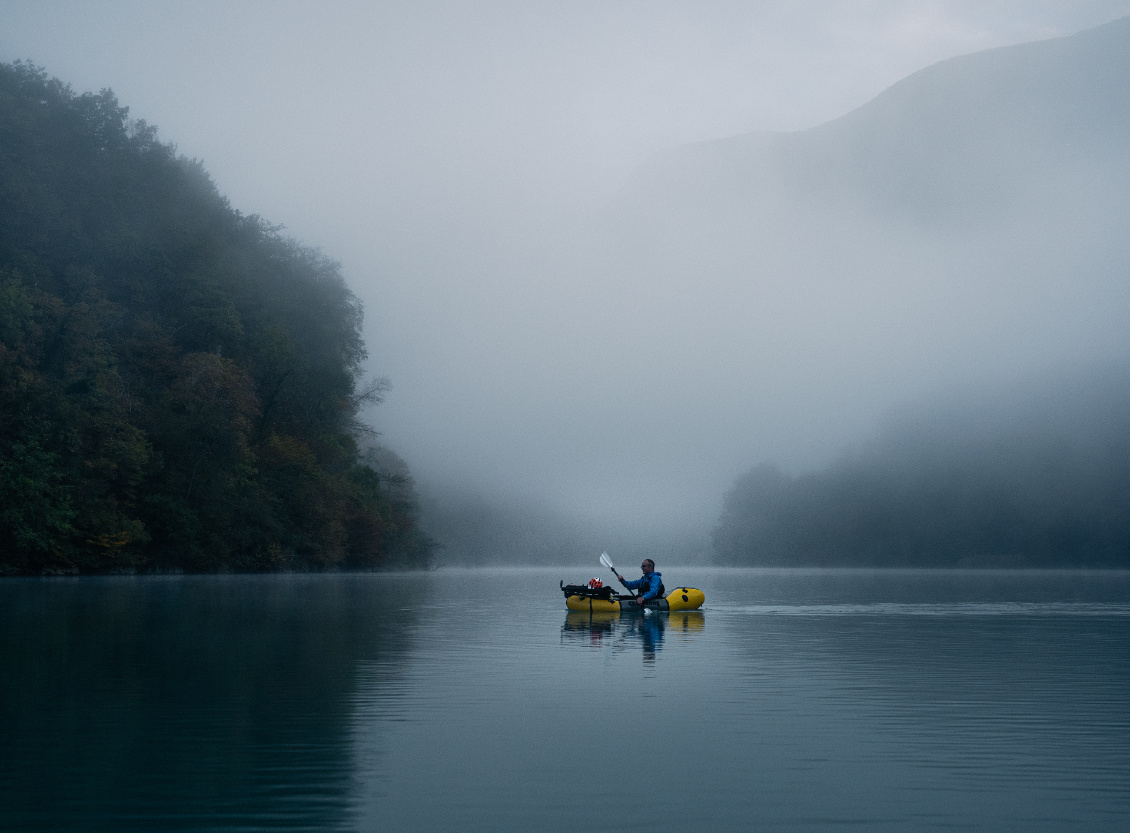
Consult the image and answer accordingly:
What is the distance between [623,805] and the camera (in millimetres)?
8586

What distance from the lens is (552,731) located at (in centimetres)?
1188

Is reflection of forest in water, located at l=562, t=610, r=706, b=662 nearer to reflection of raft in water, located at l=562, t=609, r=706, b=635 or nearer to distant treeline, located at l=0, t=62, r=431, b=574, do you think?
reflection of raft in water, located at l=562, t=609, r=706, b=635

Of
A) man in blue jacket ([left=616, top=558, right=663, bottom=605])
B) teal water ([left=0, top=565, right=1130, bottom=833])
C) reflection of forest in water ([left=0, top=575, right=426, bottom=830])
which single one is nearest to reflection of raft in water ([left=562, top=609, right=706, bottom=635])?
man in blue jacket ([left=616, top=558, right=663, bottom=605])

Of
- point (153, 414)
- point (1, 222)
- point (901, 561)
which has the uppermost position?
point (1, 222)

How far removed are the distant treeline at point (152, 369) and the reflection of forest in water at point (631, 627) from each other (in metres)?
33.8

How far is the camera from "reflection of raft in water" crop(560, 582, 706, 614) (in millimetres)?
32250

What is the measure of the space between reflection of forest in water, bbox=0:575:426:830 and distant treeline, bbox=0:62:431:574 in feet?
102

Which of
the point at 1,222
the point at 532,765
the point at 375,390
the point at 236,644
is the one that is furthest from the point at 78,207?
the point at 532,765

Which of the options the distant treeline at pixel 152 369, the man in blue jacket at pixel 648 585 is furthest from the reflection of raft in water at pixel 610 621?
the distant treeline at pixel 152 369

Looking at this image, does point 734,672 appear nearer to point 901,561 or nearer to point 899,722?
point 899,722

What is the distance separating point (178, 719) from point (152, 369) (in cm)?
5796

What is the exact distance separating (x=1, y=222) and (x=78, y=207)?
6.44m

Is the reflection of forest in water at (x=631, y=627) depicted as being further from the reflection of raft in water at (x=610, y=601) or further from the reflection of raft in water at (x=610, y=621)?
the reflection of raft in water at (x=610, y=601)

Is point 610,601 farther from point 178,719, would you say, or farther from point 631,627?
point 178,719
